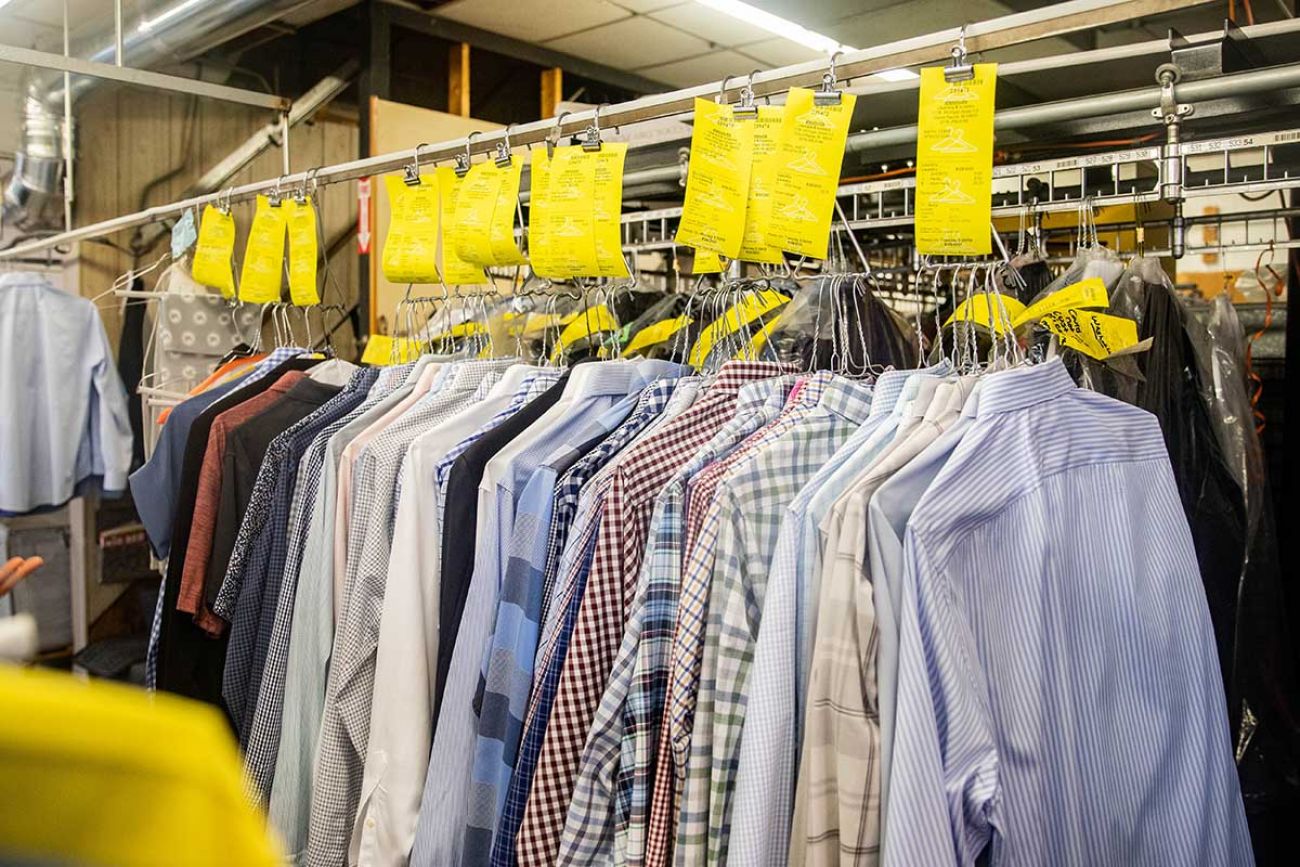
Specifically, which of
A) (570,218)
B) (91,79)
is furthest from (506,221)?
(91,79)

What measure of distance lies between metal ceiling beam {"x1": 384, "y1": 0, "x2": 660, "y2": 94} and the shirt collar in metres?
4.04

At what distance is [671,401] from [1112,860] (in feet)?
2.46

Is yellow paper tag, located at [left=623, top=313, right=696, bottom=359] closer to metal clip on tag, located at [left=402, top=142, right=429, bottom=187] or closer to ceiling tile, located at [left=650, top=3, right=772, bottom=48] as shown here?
metal clip on tag, located at [left=402, top=142, right=429, bottom=187]

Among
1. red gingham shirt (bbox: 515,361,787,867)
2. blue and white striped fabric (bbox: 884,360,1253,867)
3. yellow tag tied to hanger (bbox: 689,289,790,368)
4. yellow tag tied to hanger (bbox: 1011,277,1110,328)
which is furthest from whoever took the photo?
yellow tag tied to hanger (bbox: 689,289,790,368)

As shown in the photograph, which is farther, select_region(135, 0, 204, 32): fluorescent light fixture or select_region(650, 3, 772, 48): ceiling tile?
select_region(650, 3, 772, 48): ceiling tile

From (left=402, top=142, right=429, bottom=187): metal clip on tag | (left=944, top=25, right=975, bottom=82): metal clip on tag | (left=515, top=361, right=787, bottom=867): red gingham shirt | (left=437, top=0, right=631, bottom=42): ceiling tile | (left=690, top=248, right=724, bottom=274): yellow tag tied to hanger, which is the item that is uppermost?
(left=437, top=0, right=631, bottom=42): ceiling tile

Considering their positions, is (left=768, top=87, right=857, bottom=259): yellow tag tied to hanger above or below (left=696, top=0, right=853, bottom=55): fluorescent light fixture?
below

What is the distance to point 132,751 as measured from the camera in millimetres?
255

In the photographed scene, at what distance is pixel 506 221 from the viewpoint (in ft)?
5.12

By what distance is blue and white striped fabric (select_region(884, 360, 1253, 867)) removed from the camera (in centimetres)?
92

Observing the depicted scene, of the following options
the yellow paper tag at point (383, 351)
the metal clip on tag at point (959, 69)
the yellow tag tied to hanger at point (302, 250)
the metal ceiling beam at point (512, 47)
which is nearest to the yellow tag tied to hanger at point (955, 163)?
the metal clip on tag at point (959, 69)

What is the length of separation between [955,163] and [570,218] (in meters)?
0.56

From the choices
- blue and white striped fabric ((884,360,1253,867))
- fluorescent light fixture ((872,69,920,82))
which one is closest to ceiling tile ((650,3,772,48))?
fluorescent light fixture ((872,69,920,82))

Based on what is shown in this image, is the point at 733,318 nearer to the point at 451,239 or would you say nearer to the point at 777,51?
the point at 451,239
